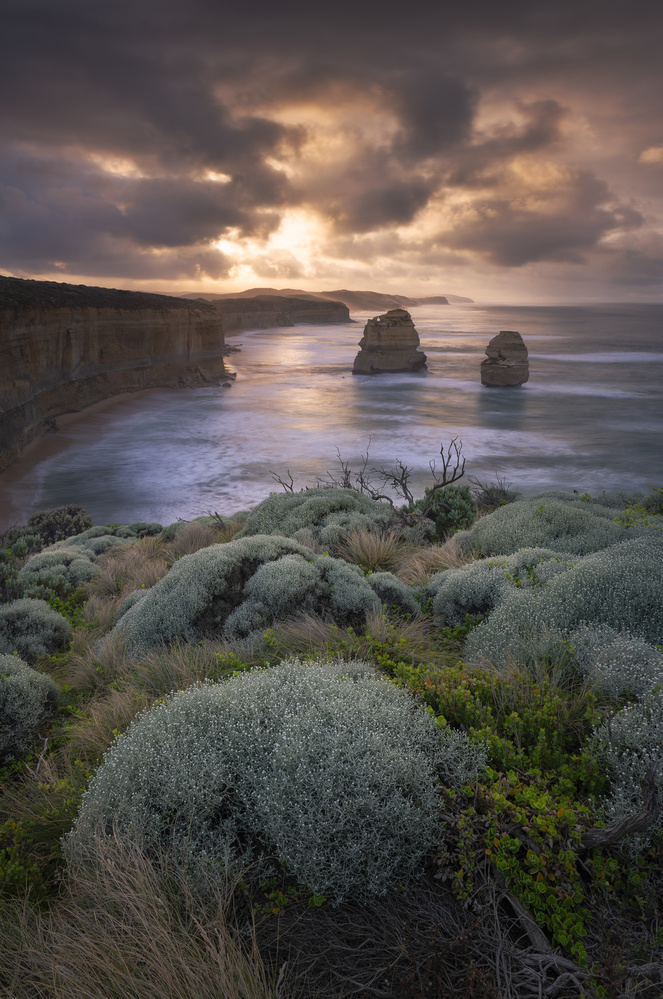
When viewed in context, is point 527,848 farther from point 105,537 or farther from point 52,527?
point 52,527

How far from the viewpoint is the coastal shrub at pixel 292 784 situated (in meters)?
2.47

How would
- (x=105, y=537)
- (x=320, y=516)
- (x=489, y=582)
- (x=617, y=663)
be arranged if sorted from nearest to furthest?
1. (x=617, y=663)
2. (x=489, y=582)
3. (x=320, y=516)
4. (x=105, y=537)

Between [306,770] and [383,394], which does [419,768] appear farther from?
[383,394]

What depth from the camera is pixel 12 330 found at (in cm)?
2888

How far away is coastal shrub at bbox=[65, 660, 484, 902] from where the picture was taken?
247 cm

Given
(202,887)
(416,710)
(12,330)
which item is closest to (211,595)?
(416,710)

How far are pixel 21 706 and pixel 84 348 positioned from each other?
135ft

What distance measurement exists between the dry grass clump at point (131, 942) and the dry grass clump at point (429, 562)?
481 centimetres

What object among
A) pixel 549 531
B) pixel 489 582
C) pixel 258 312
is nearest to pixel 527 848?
pixel 489 582

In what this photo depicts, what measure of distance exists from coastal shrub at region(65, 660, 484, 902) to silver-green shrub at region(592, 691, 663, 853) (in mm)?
672

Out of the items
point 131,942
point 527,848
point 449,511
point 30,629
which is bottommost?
point 30,629

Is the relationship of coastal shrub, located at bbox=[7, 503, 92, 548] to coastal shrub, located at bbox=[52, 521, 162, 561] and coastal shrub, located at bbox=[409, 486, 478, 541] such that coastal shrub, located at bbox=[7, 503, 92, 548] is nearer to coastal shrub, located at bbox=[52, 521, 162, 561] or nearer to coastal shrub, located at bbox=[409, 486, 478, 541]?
coastal shrub, located at bbox=[52, 521, 162, 561]

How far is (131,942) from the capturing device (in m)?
2.27

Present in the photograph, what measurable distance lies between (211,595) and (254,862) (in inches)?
143
